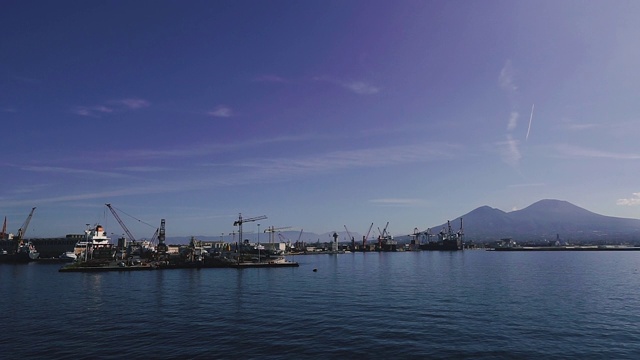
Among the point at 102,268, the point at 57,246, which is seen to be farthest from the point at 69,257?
the point at 102,268

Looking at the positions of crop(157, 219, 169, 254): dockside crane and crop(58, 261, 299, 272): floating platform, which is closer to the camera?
crop(58, 261, 299, 272): floating platform

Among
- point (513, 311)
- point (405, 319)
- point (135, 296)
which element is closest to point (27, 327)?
point (135, 296)

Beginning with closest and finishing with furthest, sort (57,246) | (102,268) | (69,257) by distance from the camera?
(102,268) < (69,257) < (57,246)

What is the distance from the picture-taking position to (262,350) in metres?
33.8

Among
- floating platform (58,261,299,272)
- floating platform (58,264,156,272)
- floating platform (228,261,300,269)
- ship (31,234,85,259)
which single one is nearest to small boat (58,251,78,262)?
ship (31,234,85,259)

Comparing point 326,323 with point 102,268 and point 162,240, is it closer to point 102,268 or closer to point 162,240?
point 102,268

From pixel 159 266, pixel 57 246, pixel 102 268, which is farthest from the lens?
pixel 57 246

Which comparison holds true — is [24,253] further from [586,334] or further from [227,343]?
[586,334]

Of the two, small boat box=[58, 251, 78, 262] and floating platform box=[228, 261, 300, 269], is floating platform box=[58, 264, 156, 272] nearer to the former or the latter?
floating platform box=[228, 261, 300, 269]

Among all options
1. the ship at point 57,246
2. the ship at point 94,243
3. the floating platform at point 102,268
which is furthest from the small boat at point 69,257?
the floating platform at point 102,268

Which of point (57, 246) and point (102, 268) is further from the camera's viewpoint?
point (57, 246)

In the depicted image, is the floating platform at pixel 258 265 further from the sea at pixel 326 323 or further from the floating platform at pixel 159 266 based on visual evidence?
the sea at pixel 326 323

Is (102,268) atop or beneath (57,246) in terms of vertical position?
beneath

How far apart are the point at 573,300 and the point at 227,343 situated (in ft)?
179
